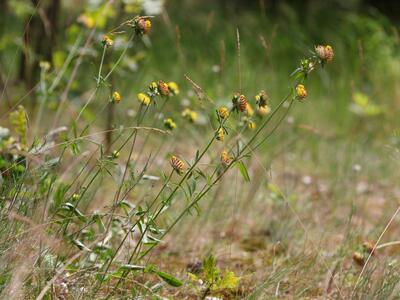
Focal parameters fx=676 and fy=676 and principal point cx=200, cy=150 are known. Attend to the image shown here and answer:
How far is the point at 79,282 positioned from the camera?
1.66 metres

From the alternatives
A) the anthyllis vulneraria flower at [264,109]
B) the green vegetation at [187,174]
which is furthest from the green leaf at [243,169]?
the anthyllis vulneraria flower at [264,109]

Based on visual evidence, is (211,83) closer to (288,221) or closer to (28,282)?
(288,221)

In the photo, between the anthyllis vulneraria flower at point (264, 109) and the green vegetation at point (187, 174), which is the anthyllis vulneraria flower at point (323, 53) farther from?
the anthyllis vulneraria flower at point (264, 109)

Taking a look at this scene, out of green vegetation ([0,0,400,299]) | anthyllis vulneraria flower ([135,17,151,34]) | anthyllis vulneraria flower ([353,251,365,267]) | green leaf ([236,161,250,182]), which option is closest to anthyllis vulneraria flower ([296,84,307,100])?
green vegetation ([0,0,400,299])

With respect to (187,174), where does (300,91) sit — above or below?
above

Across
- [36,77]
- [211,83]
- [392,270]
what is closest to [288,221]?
[392,270]

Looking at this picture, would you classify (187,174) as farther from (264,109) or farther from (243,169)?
(264,109)

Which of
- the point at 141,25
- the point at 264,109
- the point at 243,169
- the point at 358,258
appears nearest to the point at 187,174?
the point at 243,169

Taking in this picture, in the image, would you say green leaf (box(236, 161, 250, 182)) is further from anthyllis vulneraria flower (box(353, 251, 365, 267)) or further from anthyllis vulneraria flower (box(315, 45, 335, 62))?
anthyllis vulneraria flower (box(353, 251, 365, 267))

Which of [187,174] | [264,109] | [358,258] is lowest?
[358,258]

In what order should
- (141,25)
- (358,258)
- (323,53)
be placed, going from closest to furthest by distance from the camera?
(323,53), (141,25), (358,258)

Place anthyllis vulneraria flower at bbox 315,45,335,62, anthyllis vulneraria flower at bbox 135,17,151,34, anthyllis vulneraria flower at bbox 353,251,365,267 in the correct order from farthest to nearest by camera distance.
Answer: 1. anthyllis vulneraria flower at bbox 353,251,365,267
2. anthyllis vulneraria flower at bbox 135,17,151,34
3. anthyllis vulneraria flower at bbox 315,45,335,62

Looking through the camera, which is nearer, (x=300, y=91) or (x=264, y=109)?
(x=300, y=91)

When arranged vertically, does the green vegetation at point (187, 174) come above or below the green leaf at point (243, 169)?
below
